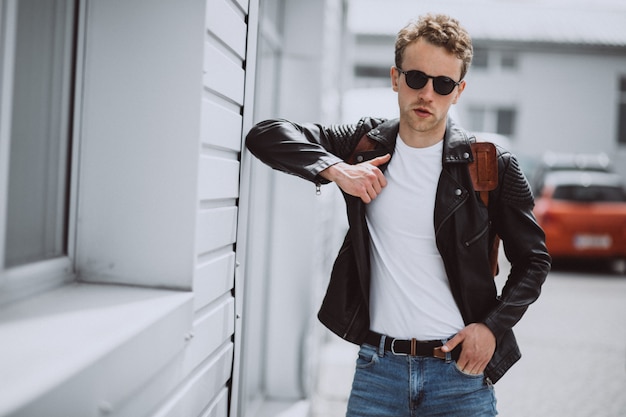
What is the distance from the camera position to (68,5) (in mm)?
1993

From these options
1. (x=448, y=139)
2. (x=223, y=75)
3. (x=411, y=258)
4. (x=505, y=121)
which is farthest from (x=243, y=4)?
(x=505, y=121)

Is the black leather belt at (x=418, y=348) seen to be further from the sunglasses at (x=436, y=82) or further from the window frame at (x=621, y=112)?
the window frame at (x=621, y=112)

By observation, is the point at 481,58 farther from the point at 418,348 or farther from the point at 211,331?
the point at 211,331

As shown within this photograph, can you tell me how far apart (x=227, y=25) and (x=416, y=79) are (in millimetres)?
698

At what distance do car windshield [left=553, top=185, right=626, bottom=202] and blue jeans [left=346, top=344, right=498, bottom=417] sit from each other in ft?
35.2

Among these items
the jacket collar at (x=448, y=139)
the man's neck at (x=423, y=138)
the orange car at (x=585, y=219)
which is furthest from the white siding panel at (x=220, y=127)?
the orange car at (x=585, y=219)

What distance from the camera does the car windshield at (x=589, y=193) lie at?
12.3 m

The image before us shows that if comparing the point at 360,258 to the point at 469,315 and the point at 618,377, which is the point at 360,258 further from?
the point at 618,377

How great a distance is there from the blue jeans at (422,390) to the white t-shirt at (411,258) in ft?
0.35

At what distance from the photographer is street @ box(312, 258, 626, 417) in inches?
217

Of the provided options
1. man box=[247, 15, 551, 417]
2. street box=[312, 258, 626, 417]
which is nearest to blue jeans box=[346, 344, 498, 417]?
man box=[247, 15, 551, 417]

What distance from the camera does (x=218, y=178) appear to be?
92.3 inches

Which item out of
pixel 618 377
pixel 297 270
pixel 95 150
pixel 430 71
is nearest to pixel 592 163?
pixel 618 377

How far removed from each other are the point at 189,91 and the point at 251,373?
8.58 ft
